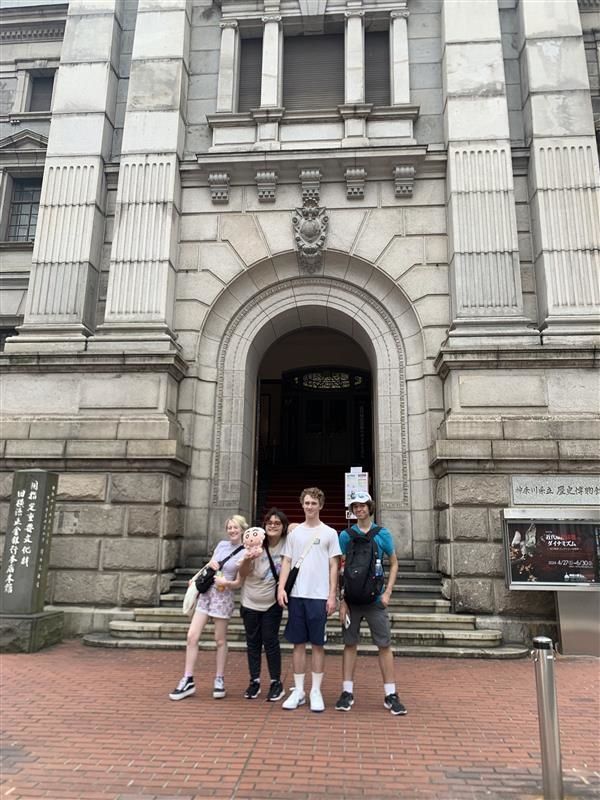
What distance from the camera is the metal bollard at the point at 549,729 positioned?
3980 millimetres

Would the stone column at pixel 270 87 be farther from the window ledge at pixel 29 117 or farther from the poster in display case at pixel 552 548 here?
the poster in display case at pixel 552 548

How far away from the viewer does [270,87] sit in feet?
42.1

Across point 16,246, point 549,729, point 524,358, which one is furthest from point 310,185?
point 549,729

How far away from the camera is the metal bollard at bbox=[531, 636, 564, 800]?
398cm

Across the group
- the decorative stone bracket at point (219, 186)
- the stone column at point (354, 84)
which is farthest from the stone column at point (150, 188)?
the stone column at point (354, 84)

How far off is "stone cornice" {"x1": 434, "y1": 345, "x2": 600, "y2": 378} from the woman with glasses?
18.5 feet

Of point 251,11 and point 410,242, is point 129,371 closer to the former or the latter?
point 410,242

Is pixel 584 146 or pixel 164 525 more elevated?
pixel 584 146

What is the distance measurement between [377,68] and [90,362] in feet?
30.6

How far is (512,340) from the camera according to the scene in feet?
34.2

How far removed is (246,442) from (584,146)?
29.5 feet

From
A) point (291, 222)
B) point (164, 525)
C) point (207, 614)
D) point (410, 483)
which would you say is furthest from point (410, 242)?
point (207, 614)

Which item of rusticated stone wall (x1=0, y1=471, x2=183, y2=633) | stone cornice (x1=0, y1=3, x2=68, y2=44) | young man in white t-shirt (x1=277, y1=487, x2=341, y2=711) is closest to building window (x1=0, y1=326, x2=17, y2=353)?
rusticated stone wall (x1=0, y1=471, x2=183, y2=633)

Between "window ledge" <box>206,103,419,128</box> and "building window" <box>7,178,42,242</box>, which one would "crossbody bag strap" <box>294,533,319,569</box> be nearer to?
"window ledge" <box>206,103,419,128</box>
